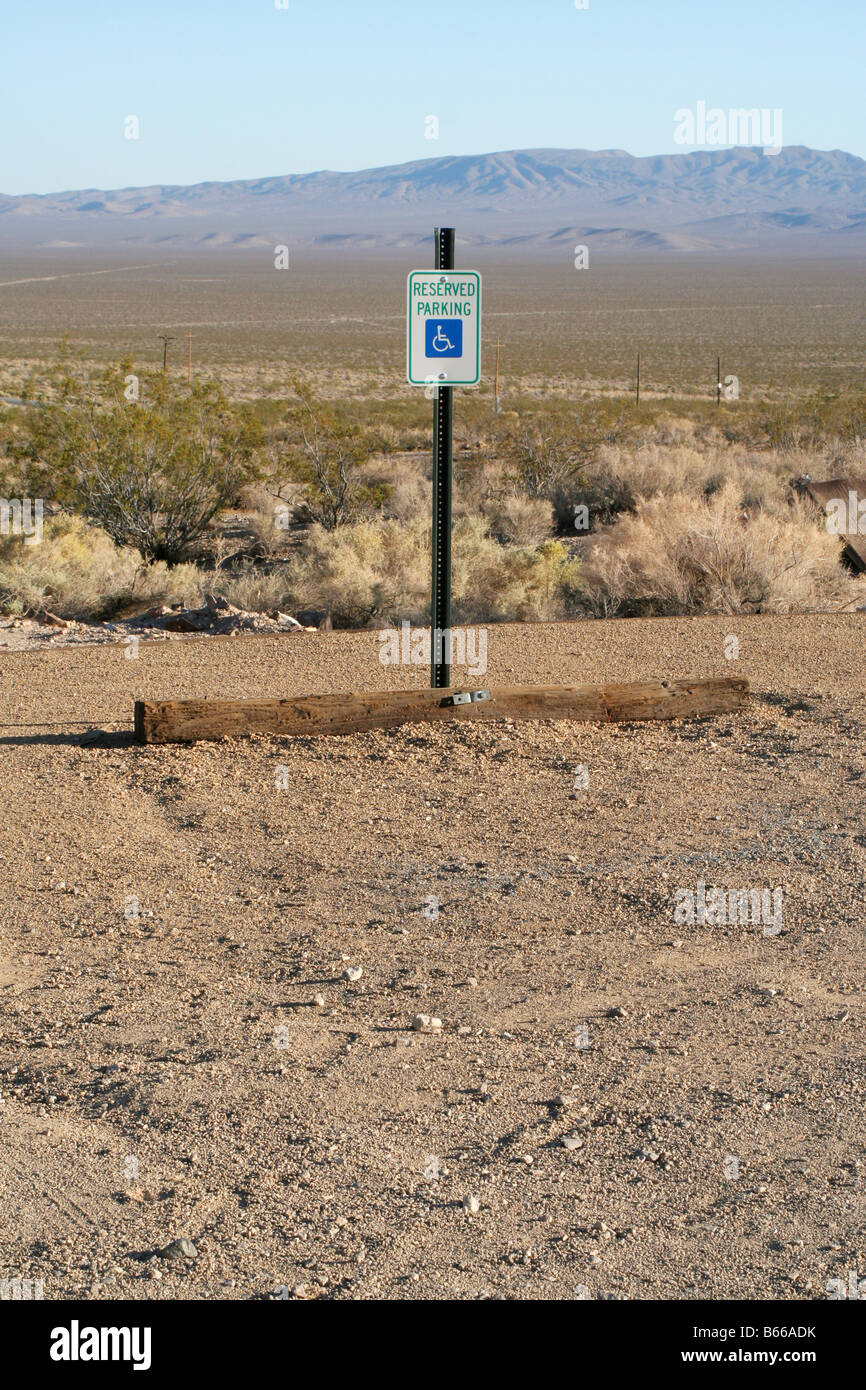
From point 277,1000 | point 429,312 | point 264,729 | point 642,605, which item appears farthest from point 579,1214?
point 642,605

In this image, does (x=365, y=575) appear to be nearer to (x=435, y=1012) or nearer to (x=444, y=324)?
(x=444, y=324)

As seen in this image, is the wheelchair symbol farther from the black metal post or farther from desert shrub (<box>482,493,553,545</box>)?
desert shrub (<box>482,493,553,545</box>)

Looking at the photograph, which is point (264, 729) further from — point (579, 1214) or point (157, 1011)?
point (579, 1214)

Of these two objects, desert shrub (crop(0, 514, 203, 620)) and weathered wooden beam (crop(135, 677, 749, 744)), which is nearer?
weathered wooden beam (crop(135, 677, 749, 744))

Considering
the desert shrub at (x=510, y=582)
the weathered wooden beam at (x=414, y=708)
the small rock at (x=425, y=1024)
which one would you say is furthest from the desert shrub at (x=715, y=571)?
the small rock at (x=425, y=1024)

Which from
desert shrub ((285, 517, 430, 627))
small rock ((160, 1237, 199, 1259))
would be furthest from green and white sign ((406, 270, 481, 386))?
desert shrub ((285, 517, 430, 627))

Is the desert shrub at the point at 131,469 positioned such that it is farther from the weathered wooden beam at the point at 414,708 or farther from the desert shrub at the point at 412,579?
the weathered wooden beam at the point at 414,708

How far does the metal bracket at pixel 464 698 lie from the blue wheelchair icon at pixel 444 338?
6.57ft

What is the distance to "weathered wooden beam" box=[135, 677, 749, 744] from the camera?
8094 millimetres

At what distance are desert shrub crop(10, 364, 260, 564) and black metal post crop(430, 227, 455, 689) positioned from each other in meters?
9.37

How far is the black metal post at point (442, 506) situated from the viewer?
8.12 meters

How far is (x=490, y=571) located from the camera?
14.4 m

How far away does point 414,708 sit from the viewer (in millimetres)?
8406

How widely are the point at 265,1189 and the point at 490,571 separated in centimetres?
1091
